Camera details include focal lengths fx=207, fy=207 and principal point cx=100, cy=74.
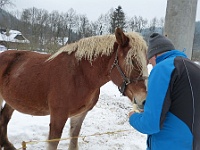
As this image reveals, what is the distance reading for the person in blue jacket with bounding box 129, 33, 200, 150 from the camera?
52.1 inches

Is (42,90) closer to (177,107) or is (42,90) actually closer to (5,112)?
(5,112)

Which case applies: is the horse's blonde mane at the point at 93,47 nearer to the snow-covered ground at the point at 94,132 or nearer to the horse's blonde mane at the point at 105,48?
the horse's blonde mane at the point at 105,48

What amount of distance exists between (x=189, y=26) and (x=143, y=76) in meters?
0.84

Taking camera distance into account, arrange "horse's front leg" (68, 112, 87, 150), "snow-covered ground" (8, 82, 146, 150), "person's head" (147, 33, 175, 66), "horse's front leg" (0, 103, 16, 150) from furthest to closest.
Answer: "snow-covered ground" (8, 82, 146, 150), "horse's front leg" (0, 103, 16, 150), "horse's front leg" (68, 112, 87, 150), "person's head" (147, 33, 175, 66)

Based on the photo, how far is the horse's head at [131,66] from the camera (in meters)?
2.06

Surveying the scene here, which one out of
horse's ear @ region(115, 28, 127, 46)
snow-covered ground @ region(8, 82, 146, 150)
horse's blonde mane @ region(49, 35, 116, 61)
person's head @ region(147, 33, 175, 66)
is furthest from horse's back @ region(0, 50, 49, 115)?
person's head @ region(147, 33, 175, 66)

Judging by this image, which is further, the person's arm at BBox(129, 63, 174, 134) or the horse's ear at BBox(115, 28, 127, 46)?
the horse's ear at BBox(115, 28, 127, 46)

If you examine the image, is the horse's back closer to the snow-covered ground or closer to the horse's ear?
the snow-covered ground

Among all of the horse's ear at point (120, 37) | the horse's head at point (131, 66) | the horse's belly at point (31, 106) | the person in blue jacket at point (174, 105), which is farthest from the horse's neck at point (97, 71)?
the person in blue jacket at point (174, 105)

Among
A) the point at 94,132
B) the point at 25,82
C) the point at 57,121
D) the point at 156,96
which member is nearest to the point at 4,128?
the point at 25,82

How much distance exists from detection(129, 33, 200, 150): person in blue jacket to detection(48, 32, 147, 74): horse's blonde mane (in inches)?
27.0

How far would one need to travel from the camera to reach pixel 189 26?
2312mm

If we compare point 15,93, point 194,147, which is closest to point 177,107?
point 194,147


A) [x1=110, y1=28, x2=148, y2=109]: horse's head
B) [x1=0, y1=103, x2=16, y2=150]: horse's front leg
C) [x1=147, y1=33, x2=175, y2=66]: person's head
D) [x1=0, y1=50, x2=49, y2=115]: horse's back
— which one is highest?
[x1=147, y1=33, x2=175, y2=66]: person's head
